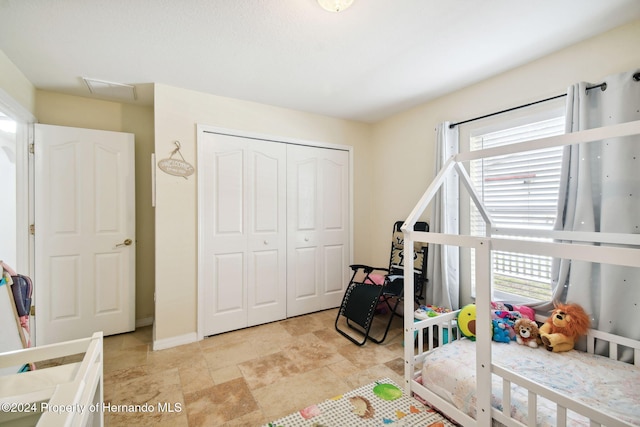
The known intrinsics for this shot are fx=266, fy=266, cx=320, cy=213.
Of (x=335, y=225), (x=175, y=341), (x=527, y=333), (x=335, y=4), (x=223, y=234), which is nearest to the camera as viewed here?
(x=335, y=4)

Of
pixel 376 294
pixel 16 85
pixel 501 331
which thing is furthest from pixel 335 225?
pixel 16 85

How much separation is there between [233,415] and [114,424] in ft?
2.27

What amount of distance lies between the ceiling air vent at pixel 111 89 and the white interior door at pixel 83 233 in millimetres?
375

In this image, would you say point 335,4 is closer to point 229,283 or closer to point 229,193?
point 229,193

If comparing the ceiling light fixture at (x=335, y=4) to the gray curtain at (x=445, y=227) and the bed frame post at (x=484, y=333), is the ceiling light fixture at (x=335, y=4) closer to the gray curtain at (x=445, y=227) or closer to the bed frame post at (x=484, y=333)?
the bed frame post at (x=484, y=333)

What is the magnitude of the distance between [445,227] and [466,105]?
1189 millimetres

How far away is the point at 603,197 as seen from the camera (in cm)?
170

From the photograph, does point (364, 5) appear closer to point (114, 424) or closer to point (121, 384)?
point (114, 424)

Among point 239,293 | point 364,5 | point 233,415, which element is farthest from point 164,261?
point 364,5

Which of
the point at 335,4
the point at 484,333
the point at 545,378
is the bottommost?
the point at 545,378

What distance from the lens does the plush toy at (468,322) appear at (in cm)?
200

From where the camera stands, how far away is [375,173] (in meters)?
3.72

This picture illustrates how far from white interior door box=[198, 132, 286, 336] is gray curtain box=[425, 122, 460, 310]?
1.64 m

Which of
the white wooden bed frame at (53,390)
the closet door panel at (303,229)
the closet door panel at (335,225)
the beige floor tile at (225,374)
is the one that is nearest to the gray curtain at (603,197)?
the closet door panel at (335,225)
